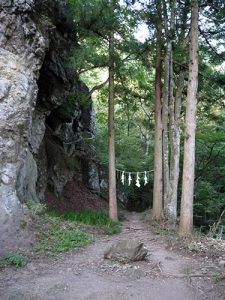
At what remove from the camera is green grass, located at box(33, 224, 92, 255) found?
24.1 feet

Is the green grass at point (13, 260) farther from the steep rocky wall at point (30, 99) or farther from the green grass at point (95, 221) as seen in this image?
the green grass at point (95, 221)

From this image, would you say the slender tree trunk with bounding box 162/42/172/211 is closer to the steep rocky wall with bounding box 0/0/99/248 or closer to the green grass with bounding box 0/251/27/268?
the steep rocky wall with bounding box 0/0/99/248

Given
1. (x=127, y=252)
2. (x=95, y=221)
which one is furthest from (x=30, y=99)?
(x=127, y=252)

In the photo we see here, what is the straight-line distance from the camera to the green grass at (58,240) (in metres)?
7.36

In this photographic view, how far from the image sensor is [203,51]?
1254 centimetres

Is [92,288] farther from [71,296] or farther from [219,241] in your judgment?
[219,241]

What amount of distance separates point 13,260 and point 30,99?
4475mm

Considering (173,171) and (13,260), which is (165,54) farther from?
(13,260)

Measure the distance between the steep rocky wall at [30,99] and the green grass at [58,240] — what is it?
0.64m

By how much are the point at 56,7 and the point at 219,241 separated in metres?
9.71

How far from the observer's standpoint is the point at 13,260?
644cm

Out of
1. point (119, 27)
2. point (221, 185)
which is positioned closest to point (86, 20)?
point (119, 27)

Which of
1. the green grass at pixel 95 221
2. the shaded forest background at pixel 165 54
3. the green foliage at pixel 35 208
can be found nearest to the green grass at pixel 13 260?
the green foliage at pixel 35 208

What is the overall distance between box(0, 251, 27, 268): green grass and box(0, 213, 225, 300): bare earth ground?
144 mm
